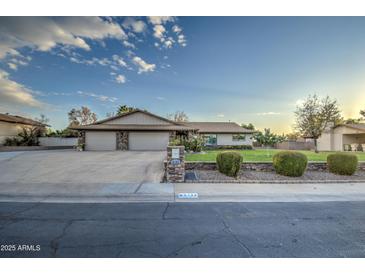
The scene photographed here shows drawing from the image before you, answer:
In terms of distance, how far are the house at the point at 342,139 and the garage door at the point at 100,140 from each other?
1092 inches

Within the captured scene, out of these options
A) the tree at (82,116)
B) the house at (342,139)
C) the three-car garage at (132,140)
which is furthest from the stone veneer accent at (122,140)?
the house at (342,139)

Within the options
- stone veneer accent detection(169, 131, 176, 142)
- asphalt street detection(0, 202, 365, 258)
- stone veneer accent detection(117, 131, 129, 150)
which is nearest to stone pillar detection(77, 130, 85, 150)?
stone veneer accent detection(117, 131, 129, 150)

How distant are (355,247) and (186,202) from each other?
3592mm

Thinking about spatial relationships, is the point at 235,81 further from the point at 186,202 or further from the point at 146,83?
the point at 186,202

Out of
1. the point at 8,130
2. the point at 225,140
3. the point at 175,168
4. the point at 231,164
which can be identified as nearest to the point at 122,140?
the point at 225,140

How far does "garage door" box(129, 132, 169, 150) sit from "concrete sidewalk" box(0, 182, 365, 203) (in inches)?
538

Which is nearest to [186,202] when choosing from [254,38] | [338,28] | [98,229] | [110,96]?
[98,229]

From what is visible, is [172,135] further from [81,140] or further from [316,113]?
[316,113]

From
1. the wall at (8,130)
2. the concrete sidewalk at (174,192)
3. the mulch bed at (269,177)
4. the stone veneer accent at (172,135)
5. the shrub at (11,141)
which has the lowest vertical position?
the concrete sidewalk at (174,192)

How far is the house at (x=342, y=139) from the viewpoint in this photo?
24.2 metres

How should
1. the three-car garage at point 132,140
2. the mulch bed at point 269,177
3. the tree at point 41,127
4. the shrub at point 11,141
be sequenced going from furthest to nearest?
the tree at point 41,127 → the shrub at point 11,141 → the three-car garage at point 132,140 → the mulch bed at point 269,177

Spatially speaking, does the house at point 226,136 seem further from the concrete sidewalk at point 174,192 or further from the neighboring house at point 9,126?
the neighboring house at point 9,126
